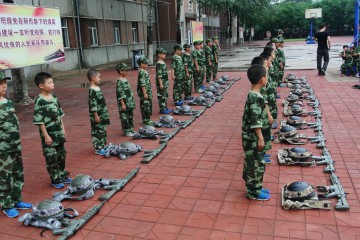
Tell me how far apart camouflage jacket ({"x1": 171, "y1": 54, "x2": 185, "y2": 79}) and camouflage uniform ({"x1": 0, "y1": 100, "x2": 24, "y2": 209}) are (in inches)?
224

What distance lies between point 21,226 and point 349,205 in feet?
12.0

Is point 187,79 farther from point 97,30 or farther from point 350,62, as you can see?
point 97,30

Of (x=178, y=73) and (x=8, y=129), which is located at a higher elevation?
(x=178, y=73)

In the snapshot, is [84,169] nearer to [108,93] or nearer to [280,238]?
[280,238]

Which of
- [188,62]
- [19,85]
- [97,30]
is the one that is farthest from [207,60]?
[97,30]

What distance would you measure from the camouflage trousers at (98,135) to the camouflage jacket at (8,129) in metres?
1.88

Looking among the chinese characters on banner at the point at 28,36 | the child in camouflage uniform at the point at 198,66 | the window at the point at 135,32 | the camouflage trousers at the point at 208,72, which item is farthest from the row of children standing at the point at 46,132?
Answer: the window at the point at 135,32

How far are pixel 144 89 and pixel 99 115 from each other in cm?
165

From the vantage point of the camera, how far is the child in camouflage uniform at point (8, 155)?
4039 millimetres

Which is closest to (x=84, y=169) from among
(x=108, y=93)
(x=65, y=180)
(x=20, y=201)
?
(x=65, y=180)

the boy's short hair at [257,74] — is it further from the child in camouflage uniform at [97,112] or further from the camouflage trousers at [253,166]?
the child in camouflage uniform at [97,112]

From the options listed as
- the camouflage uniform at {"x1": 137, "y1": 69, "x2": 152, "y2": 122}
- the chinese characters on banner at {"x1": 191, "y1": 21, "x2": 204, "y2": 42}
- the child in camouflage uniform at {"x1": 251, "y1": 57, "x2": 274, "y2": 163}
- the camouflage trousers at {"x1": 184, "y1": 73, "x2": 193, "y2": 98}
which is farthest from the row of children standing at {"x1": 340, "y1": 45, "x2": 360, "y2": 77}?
the chinese characters on banner at {"x1": 191, "y1": 21, "x2": 204, "y2": 42}

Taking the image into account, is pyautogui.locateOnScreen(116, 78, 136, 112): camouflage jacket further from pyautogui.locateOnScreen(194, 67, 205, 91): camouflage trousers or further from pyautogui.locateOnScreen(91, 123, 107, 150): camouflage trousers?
pyautogui.locateOnScreen(194, 67, 205, 91): camouflage trousers

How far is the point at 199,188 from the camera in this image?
4.56 metres
